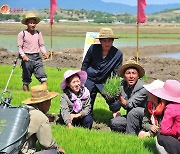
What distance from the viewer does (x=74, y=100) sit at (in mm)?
6398

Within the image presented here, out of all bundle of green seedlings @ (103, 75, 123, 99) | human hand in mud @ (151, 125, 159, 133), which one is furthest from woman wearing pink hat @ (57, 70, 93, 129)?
human hand in mud @ (151, 125, 159, 133)

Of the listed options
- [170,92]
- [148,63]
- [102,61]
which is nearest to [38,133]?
[170,92]

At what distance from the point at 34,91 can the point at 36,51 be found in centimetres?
467

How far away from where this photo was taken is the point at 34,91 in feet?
16.7

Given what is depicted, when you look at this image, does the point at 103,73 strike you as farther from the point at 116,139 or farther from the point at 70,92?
the point at 116,139

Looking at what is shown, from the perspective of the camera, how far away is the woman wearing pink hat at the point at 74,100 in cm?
618

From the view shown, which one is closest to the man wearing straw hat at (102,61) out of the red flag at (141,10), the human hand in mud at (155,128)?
the human hand in mud at (155,128)

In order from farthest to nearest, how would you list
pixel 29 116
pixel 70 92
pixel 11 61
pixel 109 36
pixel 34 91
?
pixel 11 61
pixel 109 36
pixel 70 92
pixel 34 91
pixel 29 116

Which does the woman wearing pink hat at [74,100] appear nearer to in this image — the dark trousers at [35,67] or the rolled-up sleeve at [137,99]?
the rolled-up sleeve at [137,99]

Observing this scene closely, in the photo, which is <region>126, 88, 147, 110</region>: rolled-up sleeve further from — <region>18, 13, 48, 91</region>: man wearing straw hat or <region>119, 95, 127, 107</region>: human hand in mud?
<region>18, 13, 48, 91</region>: man wearing straw hat

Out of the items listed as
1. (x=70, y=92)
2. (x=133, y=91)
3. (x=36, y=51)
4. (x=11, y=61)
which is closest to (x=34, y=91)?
(x=70, y=92)

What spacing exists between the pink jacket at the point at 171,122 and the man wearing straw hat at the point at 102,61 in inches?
91.4

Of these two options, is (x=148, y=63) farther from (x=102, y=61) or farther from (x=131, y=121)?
(x=131, y=121)

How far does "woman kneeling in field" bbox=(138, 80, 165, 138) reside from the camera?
5.27 metres
